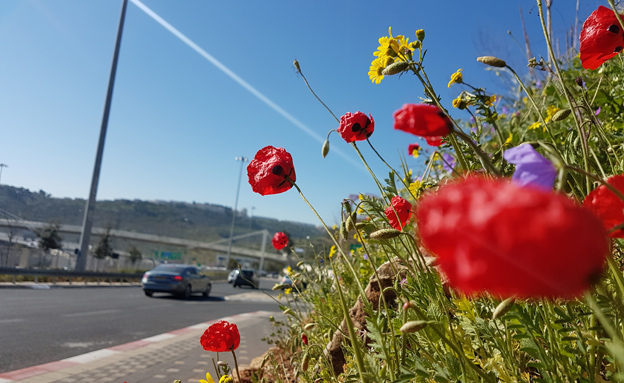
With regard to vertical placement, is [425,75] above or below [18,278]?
above

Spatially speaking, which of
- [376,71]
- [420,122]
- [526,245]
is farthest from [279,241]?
[526,245]

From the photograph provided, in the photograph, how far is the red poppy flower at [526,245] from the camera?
1.19ft

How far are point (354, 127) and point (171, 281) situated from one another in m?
14.2

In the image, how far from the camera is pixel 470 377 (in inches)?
41.5

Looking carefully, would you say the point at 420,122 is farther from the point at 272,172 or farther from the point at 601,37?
the point at 601,37

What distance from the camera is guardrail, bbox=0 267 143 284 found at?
14604 millimetres

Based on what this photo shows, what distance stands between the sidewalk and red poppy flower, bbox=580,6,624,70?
141 inches

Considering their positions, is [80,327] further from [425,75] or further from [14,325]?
[425,75]

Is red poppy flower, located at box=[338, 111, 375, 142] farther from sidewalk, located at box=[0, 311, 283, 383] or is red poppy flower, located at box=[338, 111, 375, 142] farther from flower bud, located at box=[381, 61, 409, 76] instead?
sidewalk, located at box=[0, 311, 283, 383]

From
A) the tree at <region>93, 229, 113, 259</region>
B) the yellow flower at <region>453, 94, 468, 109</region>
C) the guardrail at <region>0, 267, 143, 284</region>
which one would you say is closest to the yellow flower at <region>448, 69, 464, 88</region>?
the yellow flower at <region>453, 94, 468, 109</region>

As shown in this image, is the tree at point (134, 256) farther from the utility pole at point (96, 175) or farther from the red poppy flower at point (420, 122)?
the red poppy flower at point (420, 122)

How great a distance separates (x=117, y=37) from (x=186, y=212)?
10462cm

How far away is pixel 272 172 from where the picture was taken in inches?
52.3

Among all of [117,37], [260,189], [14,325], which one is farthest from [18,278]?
[260,189]
